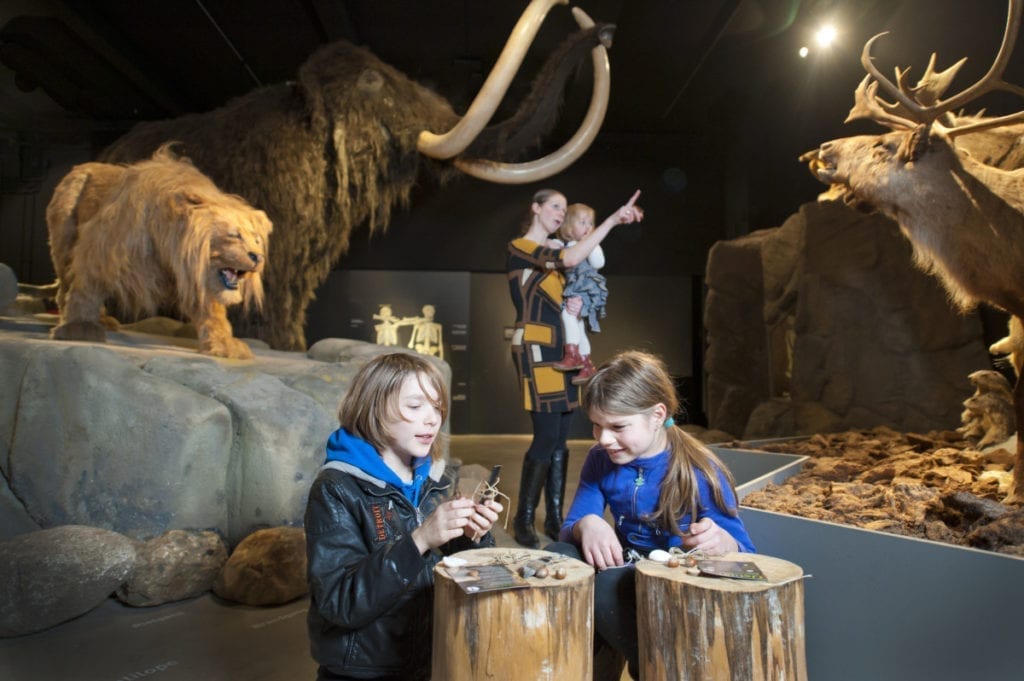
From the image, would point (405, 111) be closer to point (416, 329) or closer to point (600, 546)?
point (416, 329)

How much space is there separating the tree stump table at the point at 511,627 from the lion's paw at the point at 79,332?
98.6 inches

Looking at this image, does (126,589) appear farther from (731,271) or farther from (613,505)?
(731,271)

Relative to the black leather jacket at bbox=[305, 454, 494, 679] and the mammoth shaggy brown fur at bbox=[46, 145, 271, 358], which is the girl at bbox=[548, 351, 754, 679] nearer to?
the black leather jacket at bbox=[305, 454, 494, 679]

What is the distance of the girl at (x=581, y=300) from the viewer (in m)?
3.17

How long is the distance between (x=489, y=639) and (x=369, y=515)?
35 centimetres

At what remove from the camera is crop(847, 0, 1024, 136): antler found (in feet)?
7.84

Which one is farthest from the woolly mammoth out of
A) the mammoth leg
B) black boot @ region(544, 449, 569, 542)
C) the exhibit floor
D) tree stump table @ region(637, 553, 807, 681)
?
tree stump table @ region(637, 553, 807, 681)

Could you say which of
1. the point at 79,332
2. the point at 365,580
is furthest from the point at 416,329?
the point at 365,580

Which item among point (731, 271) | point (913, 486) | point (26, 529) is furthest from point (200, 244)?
point (731, 271)

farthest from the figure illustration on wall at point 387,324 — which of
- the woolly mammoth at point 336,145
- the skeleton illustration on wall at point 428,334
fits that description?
the woolly mammoth at point 336,145

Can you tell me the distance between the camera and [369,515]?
4.51 feet

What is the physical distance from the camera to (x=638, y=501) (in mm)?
1662

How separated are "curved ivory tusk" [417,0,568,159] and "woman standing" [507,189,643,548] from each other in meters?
1.08

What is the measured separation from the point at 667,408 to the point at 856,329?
361 cm
